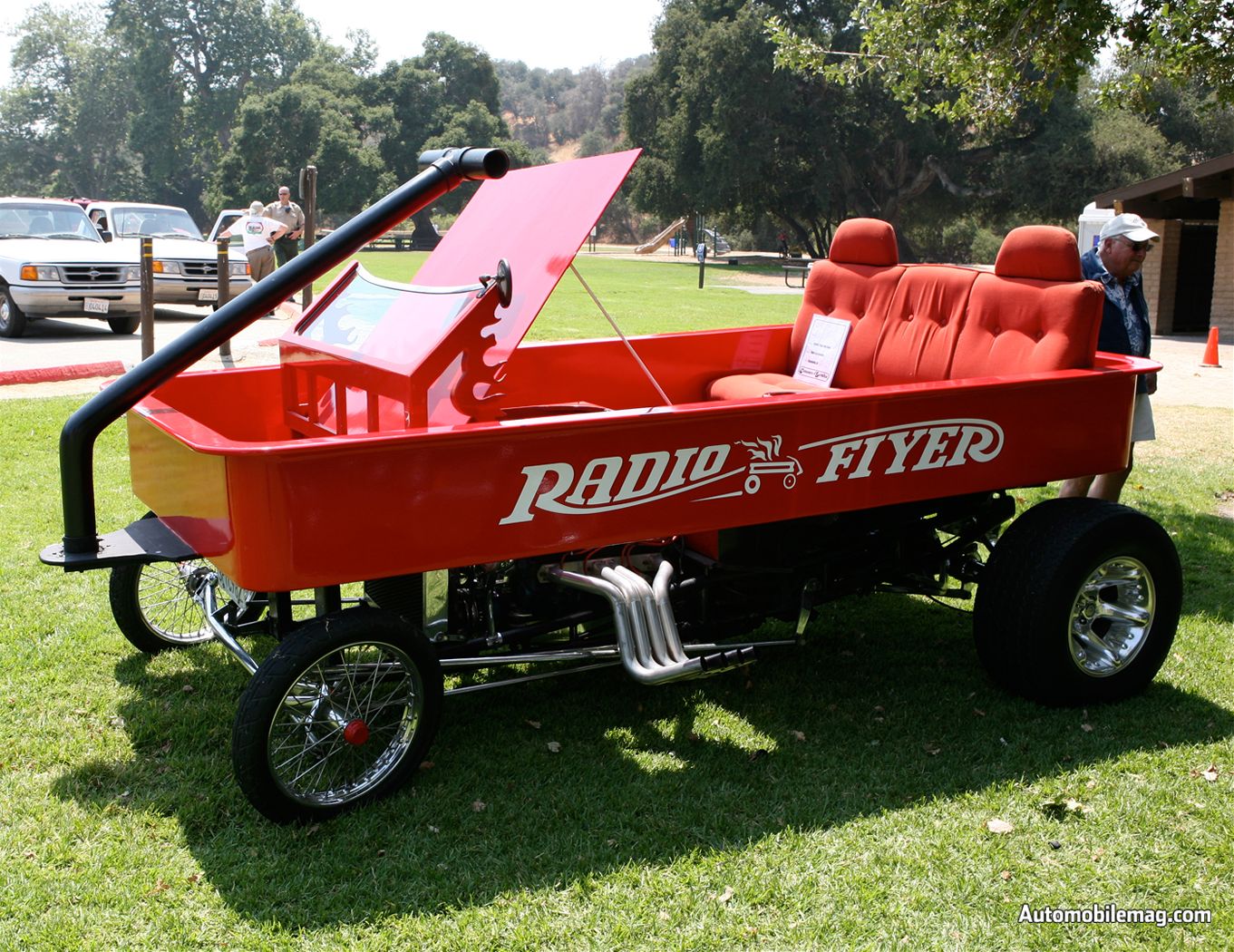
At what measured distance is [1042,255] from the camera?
5160 mm

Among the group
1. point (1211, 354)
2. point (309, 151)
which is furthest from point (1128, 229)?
point (309, 151)

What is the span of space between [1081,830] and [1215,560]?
3597mm

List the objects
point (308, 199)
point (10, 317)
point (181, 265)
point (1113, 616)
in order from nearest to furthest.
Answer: point (1113, 616)
point (308, 199)
point (10, 317)
point (181, 265)

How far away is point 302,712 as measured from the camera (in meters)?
3.79

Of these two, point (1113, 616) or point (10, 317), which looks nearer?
point (1113, 616)

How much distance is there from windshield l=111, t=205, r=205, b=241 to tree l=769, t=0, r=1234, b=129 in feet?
40.9

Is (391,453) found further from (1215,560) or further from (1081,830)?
(1215,560)

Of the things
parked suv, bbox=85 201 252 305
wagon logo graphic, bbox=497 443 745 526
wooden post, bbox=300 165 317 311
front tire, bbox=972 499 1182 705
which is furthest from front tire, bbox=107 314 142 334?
front tire, bbox=972 499 1182 705

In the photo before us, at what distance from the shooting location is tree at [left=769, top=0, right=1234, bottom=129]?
8414 millimetres

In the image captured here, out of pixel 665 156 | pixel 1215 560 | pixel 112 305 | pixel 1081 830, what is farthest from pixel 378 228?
pixel 665 156

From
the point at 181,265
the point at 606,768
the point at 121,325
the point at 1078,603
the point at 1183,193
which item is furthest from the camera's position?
the point at 1183,193

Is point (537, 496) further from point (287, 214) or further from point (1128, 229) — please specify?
point (287, 214)

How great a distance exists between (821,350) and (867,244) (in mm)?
589

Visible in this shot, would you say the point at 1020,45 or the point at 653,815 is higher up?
the point at 1020,45
